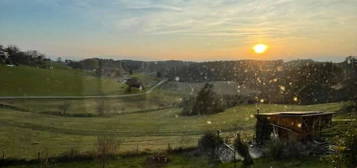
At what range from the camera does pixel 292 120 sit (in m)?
42.6

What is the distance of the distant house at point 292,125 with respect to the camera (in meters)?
41.1

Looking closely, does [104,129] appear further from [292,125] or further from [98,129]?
[292,125]

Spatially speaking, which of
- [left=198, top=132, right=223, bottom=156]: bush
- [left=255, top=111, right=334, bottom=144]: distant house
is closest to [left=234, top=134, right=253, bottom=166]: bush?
[left=255, top=111, right=334, bottom=144]: distant house

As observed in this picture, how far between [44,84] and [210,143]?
88346 millimetres

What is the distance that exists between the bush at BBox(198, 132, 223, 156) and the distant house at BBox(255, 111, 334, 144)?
156 inches

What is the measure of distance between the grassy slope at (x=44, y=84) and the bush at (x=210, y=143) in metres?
72.5

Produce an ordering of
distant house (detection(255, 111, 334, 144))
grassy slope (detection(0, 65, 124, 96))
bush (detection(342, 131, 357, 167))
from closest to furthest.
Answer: bush (detection(342, 131, 357, 167))
distant house (detection(255, 111, 334, 144))
grassy slope (detection(0, 65, 124, 96))

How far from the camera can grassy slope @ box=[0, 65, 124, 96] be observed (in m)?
113

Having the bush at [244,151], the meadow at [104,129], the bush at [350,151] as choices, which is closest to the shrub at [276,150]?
the bush at [244,151]

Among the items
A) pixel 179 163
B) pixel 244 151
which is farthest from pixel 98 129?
pixel 244 151

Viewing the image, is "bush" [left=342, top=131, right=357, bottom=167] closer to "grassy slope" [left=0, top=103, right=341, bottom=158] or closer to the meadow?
the meadow

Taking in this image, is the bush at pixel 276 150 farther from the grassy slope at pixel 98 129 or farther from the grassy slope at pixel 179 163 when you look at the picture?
the grassy slope at pixel 98 129

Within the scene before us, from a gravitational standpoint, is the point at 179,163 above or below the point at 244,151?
below

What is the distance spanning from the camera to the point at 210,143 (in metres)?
45.0
